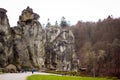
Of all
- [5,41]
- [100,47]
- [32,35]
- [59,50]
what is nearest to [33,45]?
[32,35]

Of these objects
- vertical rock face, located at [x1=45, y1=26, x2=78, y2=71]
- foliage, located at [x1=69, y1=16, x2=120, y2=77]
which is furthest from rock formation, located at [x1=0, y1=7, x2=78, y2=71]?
foliage, located at [x1=69, y1=16, x2=120, y2=77]

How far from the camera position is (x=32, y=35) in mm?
85625

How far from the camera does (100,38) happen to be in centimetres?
15050

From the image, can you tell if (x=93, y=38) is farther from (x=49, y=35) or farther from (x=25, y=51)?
(x=25, y=51)

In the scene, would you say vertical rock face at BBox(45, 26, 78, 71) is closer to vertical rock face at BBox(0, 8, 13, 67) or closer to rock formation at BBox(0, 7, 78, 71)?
rock formation at BBox(0, 7, 78, 71)

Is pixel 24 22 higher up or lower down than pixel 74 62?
higher up

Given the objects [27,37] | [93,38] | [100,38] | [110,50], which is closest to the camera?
[27,37]

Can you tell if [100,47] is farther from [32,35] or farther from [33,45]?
[33,45]

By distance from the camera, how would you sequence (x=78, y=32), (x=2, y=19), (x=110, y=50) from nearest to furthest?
1. (x=2, y=19)
2. (x=110, y=50)
3. (x=78, y=32)

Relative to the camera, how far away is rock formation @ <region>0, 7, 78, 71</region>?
74.4 metres

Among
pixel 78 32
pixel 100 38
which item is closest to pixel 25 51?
pixel 100 38

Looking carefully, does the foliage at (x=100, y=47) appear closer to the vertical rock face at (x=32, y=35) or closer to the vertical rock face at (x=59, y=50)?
the vertical rock face at (x=59, y=50)

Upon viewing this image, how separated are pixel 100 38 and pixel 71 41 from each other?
45.4 m

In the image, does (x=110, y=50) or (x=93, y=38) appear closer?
(x=110, y=50)
